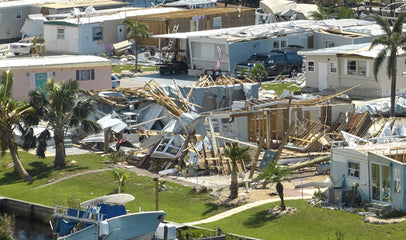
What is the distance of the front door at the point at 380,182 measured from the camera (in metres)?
33.7

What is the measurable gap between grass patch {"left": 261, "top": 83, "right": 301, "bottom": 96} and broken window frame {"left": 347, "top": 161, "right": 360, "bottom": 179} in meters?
23.4

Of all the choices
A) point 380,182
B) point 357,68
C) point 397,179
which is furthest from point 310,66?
point 397,179

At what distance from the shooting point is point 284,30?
2746 inches

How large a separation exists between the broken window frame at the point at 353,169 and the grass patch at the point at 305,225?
6.00 feet

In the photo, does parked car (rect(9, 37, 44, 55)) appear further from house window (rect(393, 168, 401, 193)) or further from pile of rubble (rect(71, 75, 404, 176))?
house window (rect(393, 168, 401, 193))

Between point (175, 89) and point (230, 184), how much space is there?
13.3 m

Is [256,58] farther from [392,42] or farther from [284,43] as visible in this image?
[392,42]

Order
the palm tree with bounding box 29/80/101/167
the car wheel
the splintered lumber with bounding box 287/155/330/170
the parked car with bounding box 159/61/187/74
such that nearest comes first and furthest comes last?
the splintered lumber with bounding box 287/155/330/170 → the palm tree with bounding box 29/80/101/167 → the car wheel → the parked car with bounding box 159/61/187/74

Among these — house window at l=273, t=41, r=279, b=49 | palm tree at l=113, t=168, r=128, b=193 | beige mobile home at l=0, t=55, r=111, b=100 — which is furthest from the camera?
house window at l=273, t=41, r=279, b=49

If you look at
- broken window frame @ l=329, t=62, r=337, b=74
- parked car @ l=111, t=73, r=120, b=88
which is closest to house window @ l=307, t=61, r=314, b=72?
broken window frame @ l=329, t=62, r=337, b=74

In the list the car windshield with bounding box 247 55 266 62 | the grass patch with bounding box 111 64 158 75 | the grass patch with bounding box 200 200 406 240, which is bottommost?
the grass patch with bounding box 200 200 406 240

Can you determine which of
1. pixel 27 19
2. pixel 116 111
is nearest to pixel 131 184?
pixel 116 111

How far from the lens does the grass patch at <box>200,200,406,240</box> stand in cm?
3162

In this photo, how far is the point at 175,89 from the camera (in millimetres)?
51031
